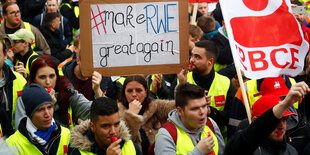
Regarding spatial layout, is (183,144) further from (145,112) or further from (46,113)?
(46,113)

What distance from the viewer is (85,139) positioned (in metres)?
4.38

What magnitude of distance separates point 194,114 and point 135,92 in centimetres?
101

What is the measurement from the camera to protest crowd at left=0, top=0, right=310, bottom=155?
4203 mm

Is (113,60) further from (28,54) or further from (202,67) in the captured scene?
(28,54)

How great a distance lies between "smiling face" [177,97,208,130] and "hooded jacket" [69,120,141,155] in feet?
2.07

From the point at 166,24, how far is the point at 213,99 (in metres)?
1.34

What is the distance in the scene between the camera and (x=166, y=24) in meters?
5.36

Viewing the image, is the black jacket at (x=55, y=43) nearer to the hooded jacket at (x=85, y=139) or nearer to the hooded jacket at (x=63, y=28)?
the hooded jacket at (x=63, y=28)

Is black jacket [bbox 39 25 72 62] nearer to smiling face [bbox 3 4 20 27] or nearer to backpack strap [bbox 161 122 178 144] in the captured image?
smiling face [bbox 3 4 20 27]

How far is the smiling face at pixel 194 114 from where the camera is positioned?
4.82 meters

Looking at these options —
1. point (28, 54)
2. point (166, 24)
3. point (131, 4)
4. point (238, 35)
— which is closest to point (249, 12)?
point (238, 35)

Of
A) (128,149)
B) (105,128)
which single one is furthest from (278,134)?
(105,128)

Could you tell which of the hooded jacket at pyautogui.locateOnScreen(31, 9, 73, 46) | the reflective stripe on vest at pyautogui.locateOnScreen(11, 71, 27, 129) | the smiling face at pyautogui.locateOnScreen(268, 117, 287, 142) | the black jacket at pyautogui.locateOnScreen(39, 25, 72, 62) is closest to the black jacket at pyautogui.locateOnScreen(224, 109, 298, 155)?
the smiling face at pyautogui.locateOnScreen(268, 117, 287, 142)

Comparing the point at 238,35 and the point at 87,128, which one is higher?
the point at 238,35
